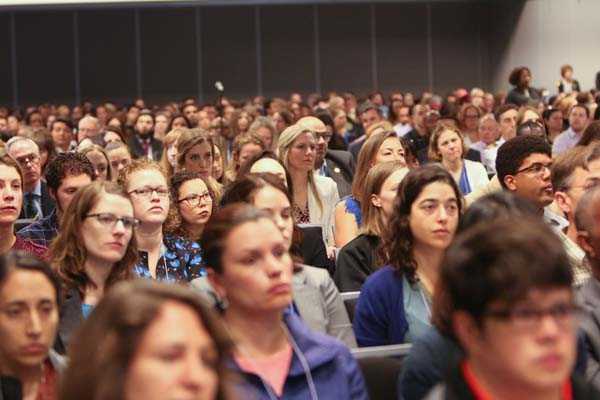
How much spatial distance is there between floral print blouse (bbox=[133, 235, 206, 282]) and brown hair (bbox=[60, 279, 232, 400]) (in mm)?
2845

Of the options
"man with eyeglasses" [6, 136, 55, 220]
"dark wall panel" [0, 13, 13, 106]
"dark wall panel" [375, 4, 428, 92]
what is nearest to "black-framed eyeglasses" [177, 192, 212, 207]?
"man with eyeglasses" [6, 136, 55, 220]

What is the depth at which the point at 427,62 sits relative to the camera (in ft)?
81.1

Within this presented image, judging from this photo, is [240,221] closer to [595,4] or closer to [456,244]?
[456,244]

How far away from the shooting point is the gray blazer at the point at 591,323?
3.47m

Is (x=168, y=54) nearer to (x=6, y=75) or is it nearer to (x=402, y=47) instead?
(x=6, y=75)

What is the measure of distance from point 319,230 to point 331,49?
18.8 metres

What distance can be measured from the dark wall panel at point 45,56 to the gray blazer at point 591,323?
852 inches

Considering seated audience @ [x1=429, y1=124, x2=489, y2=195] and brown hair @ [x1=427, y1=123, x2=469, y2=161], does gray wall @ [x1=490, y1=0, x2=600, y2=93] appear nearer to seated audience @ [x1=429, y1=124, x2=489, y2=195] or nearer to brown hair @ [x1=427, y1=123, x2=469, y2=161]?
brown hair @ [x1=427, y1=123, x2=469, y2=161]

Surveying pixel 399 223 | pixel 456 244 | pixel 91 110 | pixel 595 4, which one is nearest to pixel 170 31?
pixel 91 110

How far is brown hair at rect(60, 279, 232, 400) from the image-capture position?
7.33 ft

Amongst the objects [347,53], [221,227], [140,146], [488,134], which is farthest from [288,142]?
[347,53]

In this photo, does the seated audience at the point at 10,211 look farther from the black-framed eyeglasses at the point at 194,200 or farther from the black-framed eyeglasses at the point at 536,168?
the black-framed eyeglasses at the point at 536,168

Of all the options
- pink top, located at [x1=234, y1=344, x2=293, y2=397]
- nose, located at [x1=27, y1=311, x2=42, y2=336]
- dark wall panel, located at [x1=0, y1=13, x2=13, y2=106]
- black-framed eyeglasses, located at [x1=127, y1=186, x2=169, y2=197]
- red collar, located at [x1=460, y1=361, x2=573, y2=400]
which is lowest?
pink top, located at [x1=234, y1=344, x2=293, y2=397]

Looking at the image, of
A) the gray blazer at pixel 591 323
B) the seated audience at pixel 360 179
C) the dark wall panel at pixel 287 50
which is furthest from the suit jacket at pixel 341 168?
the dark wall panel at pixel 287 50
